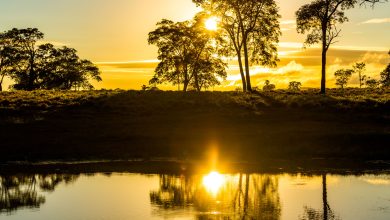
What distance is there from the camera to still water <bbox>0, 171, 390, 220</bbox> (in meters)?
A: 23.3

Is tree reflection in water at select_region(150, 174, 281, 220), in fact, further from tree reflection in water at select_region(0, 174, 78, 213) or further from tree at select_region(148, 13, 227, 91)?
tree at select_region(148, 13, 227, 91)

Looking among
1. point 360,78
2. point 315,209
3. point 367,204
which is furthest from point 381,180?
point 360,78

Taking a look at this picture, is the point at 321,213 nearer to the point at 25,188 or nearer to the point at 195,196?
the point at 195,196

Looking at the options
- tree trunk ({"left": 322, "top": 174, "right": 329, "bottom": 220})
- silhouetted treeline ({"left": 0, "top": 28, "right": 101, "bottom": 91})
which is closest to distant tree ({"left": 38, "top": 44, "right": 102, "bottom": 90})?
silhouetted treeline ({"left": 0, "top": 28, "right": 101, "bottom": 91})

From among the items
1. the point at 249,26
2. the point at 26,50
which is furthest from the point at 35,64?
the point at 249,26

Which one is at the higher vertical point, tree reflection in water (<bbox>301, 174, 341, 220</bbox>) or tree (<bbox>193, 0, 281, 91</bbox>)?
tree (<bbox>193, 0, 281, 91</bbox>)

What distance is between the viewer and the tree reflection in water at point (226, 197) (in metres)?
23.2

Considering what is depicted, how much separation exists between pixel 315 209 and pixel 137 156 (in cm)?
1927

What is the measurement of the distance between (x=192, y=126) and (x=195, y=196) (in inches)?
867

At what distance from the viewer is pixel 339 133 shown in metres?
44.3

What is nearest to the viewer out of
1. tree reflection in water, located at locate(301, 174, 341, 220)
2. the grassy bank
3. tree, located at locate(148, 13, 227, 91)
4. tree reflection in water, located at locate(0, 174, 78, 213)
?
tree reflection in water, located at locate(301, 174, 341, 220)

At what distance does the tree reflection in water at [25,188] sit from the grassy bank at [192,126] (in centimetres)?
747

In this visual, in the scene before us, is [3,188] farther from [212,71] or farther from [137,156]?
[212,71]

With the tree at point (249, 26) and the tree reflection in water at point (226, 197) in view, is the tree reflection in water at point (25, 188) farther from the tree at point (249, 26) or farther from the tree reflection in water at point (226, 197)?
the tree at point (249, 26)
